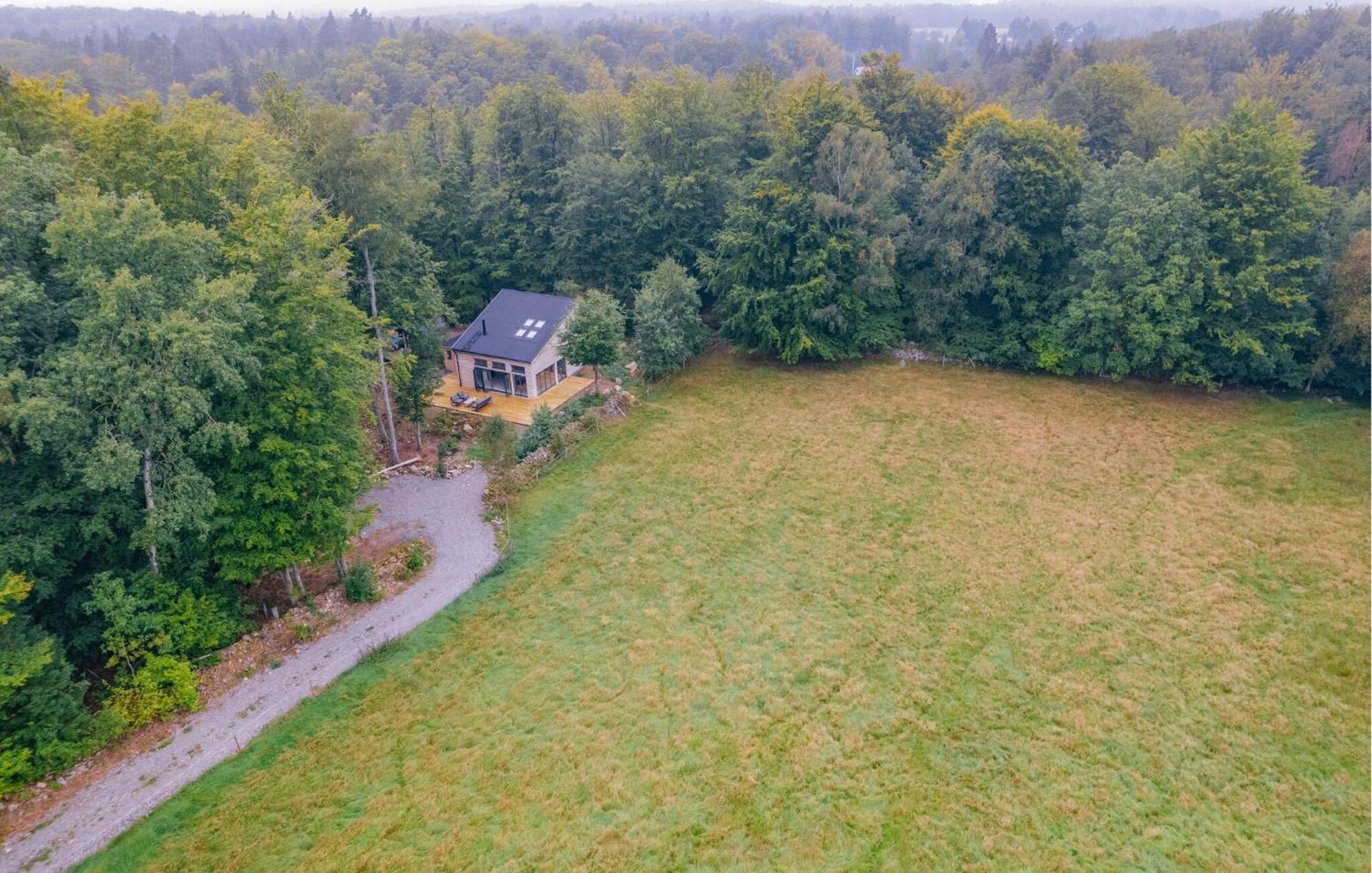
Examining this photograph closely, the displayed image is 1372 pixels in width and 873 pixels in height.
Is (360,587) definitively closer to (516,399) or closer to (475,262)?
(516,399)

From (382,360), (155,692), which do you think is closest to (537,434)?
(382,360)

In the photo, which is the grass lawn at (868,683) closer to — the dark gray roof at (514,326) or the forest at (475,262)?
the forest at (475,262)

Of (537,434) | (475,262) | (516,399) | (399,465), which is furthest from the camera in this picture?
(475,262)

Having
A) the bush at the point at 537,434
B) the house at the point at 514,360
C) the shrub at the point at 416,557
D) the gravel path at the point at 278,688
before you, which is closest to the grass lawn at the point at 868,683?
the gravel path at the point at 278,688

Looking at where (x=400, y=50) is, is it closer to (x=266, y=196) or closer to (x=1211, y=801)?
(x=266, y=196)

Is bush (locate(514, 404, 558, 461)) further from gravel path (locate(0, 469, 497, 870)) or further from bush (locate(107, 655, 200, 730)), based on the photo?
bush (locate(107, 655, 200, 730))

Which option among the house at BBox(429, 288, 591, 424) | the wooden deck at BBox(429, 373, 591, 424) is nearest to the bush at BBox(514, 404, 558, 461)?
the wooden deck at BBox(429, 373, 591, 424)
